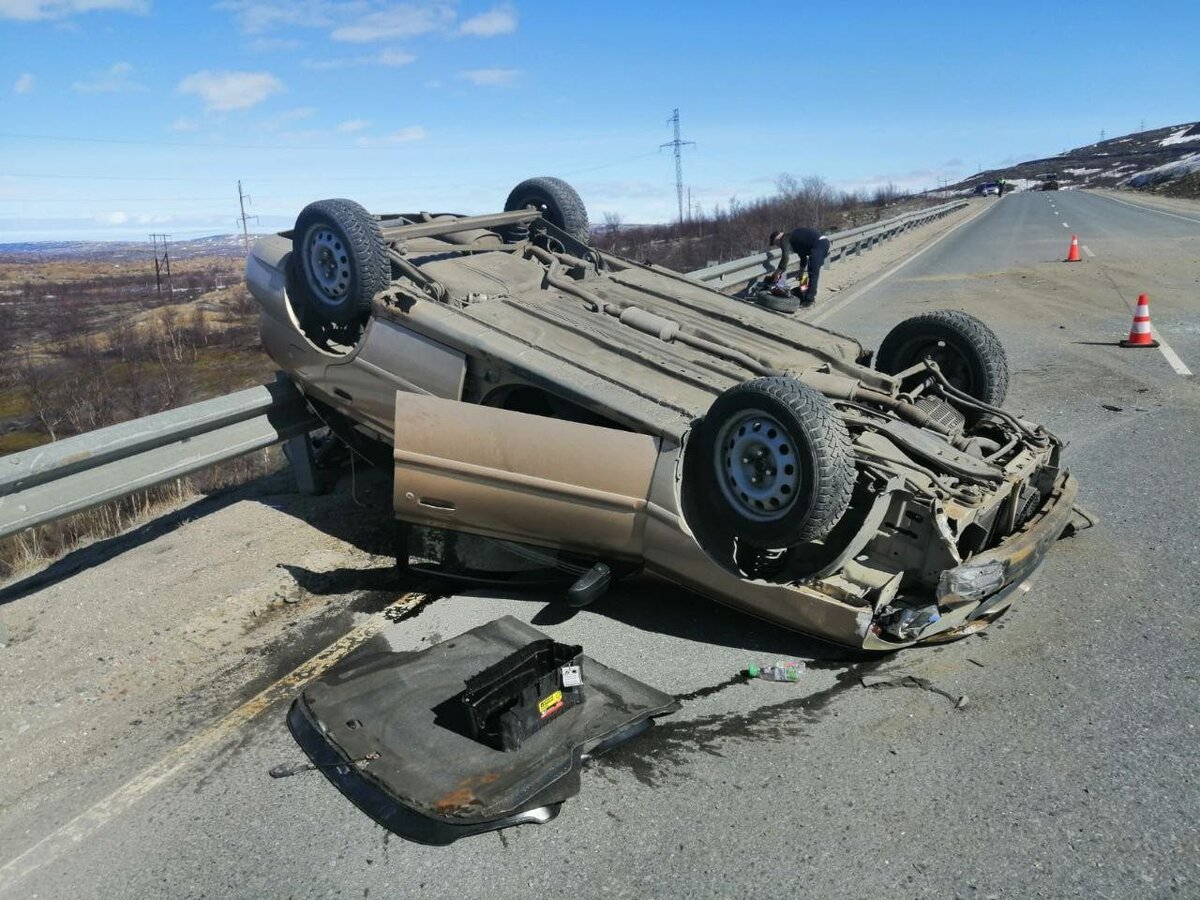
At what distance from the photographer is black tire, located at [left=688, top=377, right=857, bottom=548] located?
11.7 ft

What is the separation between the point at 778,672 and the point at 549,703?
1.00 m

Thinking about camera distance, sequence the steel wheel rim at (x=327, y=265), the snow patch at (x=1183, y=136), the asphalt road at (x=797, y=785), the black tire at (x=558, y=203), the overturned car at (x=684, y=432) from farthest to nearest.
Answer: the snow patch at (x=1183, y=136), the black tire at (x=558, y=203), the steel wheel rim at (x=327, y=265), the overturned car at (x=684, y=432), the asphalt road at (x=797, y=785)

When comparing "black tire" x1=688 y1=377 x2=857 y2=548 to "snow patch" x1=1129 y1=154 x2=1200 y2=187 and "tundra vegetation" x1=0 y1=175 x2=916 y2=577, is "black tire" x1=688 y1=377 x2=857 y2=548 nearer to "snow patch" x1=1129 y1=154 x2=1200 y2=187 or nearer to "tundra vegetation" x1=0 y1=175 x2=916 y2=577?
"tundra vegetation" x1=0 y1=175 x2=916 y2=577

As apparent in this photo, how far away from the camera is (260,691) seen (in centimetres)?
369

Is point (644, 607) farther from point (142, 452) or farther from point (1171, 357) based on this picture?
point (1171, 357)

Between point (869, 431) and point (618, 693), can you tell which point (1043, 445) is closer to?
point (869, 431)

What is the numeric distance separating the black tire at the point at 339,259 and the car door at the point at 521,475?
95 cm

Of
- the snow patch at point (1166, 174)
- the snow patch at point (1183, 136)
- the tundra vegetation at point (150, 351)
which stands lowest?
the tundra vegetation at point (150, 351)

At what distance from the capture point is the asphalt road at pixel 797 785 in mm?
2531

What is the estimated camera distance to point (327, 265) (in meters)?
5.21

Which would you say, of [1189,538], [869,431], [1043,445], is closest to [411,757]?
[869,431]

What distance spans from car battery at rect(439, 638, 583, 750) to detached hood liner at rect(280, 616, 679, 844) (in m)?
0.04

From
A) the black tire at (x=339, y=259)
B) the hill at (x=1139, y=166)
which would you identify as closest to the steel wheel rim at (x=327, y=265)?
the black tire at (x=339, y=259)

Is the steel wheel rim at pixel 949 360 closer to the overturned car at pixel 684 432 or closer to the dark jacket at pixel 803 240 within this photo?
the overturned car at pixel 684 432
